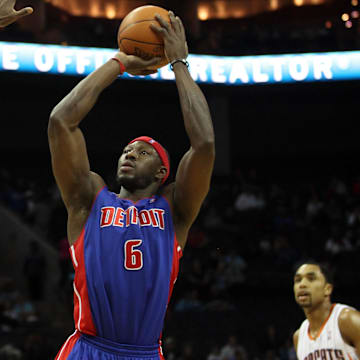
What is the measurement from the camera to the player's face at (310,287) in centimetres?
572

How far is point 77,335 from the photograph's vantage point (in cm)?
342

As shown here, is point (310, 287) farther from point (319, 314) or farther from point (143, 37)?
point (143, 37)

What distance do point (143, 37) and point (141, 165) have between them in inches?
26.4

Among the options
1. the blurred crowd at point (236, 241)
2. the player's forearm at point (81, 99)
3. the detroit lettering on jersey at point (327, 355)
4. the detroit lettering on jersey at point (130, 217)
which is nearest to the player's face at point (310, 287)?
the detroit lettering on jersey at point (327, 355)

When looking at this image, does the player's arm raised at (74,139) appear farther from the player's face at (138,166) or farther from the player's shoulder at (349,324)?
the player's shoulder at (349,324)

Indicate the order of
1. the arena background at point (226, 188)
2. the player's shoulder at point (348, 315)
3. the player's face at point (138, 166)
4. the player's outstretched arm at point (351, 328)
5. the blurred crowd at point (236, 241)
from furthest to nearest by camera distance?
the blurred crowd at point (236, 241), the arena background at point (226, 188), the player's shoulder at point (348, 315), the player's outstretched arm at point (351, 328), the player's face at point (138, 166)

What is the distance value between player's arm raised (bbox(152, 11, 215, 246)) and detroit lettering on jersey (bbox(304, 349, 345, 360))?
8.09 ft

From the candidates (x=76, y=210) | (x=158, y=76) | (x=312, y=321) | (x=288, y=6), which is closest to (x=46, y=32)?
(x=158, y=76)

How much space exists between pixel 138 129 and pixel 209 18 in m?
3.69

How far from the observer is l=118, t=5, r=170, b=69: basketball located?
3662mm

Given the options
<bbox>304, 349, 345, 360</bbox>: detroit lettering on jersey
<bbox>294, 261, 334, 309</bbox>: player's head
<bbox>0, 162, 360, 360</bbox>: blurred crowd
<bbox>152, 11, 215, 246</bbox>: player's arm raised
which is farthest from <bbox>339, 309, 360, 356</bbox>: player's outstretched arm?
<bbox>0, 162, 360, 360</bbox>: blurred crowd

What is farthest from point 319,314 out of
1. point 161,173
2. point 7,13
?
point 7,13

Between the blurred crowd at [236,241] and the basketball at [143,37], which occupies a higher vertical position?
the blurred crowd at [236,241]

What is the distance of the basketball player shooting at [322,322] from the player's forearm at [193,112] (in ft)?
8.57
